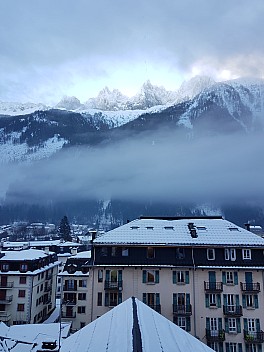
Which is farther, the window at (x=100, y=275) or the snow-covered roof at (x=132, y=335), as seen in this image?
the window at (x=100, y=275)

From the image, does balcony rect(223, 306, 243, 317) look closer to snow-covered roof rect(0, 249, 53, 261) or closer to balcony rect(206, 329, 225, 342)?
balcony rect(206, 329, 225, 342)

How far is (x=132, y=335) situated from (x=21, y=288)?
43.6m

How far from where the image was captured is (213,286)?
3203 centimetres

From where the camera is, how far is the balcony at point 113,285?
32.3 meters

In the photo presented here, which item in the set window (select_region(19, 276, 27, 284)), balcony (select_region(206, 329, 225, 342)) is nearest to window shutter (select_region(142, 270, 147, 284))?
balcony (select_region(206, 329, 225, 342))

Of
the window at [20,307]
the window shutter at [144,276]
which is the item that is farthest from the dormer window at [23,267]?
the window shutter at [144,276]

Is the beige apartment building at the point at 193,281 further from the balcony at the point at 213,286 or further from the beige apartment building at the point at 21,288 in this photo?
the beige apartment building at the point at 21,288

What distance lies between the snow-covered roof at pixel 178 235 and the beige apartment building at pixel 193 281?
0.11 m

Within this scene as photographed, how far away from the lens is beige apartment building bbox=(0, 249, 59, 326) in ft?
157

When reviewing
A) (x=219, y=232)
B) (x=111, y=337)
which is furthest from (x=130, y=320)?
(x=219, y=232)

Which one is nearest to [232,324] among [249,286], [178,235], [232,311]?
[232,311]

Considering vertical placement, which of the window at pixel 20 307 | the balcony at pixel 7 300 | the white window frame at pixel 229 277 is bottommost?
the window at pixel 20 307

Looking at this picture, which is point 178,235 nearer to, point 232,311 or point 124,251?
point 124,251

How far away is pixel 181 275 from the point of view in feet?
107
